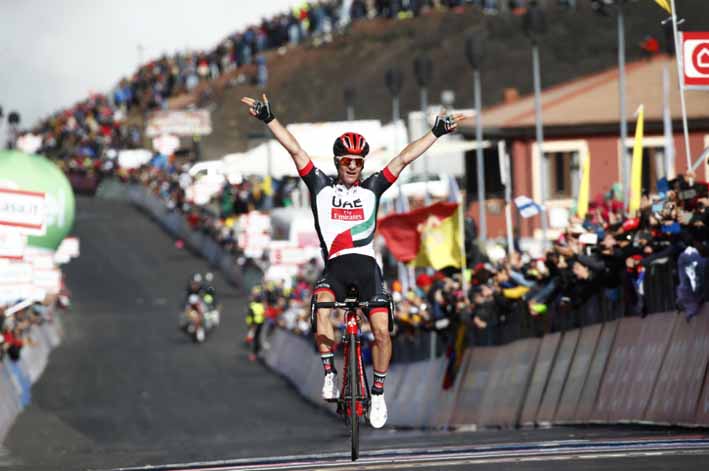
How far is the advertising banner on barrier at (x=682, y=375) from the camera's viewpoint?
1786 centimetres

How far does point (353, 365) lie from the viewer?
49.3 feet

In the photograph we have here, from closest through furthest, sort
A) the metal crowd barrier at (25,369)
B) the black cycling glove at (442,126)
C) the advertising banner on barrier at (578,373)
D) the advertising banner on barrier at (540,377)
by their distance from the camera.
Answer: the black cycling glove at (442,126), the advertising banner on barrier at (578,373), the advertising banner on barrier at (540,377), the metal crowd barrier at (25,369)

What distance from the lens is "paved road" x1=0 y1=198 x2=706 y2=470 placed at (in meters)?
18.0

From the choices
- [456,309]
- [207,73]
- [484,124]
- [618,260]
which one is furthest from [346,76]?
[618,260]

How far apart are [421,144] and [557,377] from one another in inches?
305

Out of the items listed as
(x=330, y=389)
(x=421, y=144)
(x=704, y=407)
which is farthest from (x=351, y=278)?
(x=704, y=407)

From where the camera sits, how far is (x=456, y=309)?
27.1 metres

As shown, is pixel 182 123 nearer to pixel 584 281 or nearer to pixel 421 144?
pixel 584 281

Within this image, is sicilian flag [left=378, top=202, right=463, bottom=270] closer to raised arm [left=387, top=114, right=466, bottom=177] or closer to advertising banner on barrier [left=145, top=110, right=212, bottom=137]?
raised arm [left=387, top=114, right=466, bottom=177]

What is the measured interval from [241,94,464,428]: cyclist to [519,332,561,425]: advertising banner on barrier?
7.89m

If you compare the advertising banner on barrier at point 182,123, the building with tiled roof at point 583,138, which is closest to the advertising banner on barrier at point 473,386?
the building with tiled roof at point 583,138

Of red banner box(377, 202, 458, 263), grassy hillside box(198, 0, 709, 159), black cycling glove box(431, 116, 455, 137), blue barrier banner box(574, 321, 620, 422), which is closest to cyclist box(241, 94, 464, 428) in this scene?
black cycling glove box(431, 116, 455, 137)

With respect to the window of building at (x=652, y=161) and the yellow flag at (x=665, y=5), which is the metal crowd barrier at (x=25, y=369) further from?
the window of building at (x=652, y=161)

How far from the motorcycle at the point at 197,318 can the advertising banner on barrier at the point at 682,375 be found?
35.6m
